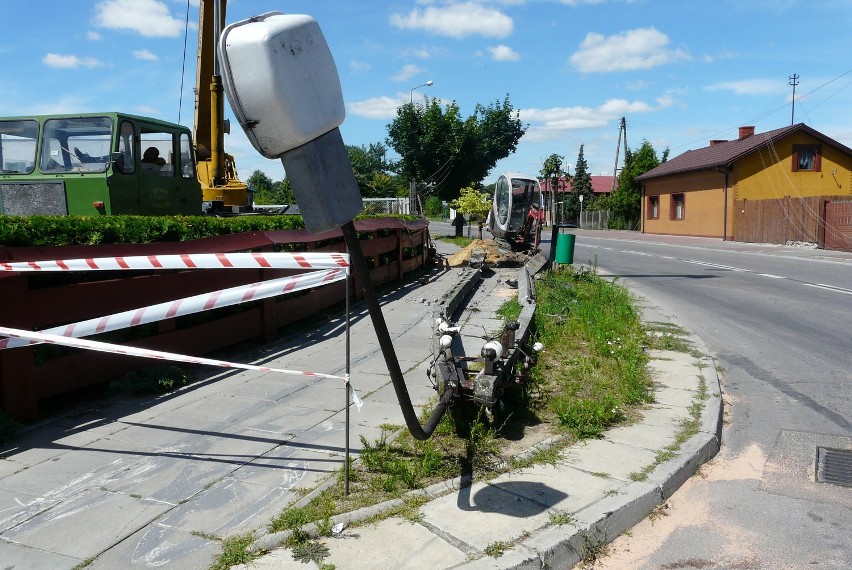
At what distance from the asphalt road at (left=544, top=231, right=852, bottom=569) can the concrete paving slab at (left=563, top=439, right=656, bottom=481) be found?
33 centimetres

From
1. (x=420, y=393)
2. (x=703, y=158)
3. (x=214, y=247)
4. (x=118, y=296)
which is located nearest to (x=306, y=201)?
(x=420, y=393)

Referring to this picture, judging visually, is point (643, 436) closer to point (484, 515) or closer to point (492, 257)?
point (484, 515)

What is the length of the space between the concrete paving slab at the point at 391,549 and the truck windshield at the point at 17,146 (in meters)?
7.47

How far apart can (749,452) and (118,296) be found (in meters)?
5.66

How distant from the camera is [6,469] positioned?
173 inches

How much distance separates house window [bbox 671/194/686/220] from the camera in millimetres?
41625

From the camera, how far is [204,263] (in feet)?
16.3

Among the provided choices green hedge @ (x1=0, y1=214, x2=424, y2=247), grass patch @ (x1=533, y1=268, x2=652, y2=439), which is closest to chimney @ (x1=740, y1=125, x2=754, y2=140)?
grass patch @ (x1=533, y1=268, x2=652, y2=439)

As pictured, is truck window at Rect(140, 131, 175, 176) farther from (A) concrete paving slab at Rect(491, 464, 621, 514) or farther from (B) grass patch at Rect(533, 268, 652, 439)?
(A) concrete paving slab at Rect(491, 464, 621, 514)

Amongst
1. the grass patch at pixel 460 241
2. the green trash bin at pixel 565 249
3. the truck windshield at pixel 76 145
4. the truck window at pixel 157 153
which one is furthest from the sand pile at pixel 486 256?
the truck windshield at pixel 76 145

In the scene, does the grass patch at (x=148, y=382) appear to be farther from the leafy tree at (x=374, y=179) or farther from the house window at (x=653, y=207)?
the house window at (x=653, y=207)

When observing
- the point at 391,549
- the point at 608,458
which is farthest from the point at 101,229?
the point at 608,458

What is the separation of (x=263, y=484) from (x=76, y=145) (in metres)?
6.42

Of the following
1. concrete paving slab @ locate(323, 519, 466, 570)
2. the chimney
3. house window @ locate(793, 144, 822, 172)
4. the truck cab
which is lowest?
concrete paving slab @ locate(323, 519, 466, 570)
